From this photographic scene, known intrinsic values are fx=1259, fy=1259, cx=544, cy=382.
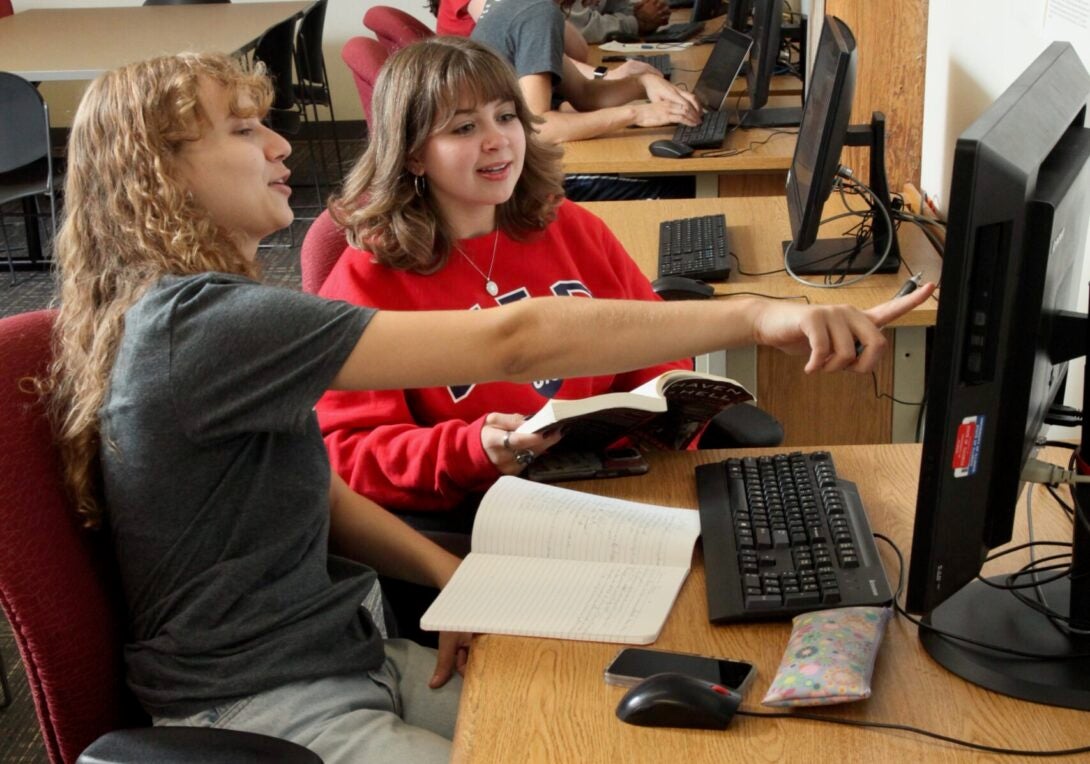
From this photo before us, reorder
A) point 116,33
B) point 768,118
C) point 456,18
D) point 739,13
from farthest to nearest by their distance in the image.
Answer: point 116,33 < point 739,13 < point 456,18 < point 768,118

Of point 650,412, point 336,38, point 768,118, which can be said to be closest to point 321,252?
point 650,412

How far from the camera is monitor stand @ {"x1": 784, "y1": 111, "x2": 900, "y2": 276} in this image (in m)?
2.32

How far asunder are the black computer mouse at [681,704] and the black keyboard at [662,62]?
11.6 feet

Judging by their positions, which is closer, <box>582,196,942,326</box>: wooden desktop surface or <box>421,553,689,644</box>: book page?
<box>421,553,689,644</box>: book page

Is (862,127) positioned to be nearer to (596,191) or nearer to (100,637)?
(596,191)

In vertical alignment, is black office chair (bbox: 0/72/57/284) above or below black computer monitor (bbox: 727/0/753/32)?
below

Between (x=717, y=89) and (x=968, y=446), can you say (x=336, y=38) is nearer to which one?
(x=717, y=89)

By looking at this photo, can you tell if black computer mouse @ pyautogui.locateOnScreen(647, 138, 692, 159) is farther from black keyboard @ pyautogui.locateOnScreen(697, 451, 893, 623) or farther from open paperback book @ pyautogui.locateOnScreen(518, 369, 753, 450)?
black keyboard @ pyautogui.locateOnScreen(697, 451, 893, 623)

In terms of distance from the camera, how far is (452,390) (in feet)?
6.15

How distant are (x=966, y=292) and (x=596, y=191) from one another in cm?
269

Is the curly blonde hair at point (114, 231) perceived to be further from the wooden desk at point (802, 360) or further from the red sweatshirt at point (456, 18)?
the red sweatshirt at point (456, 18)

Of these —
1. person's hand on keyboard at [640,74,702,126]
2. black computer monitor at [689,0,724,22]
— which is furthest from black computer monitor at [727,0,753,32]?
black computer monitor at [689,0,724,22]

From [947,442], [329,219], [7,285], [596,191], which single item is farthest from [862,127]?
[7,285]

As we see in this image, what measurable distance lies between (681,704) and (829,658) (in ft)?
0.48
